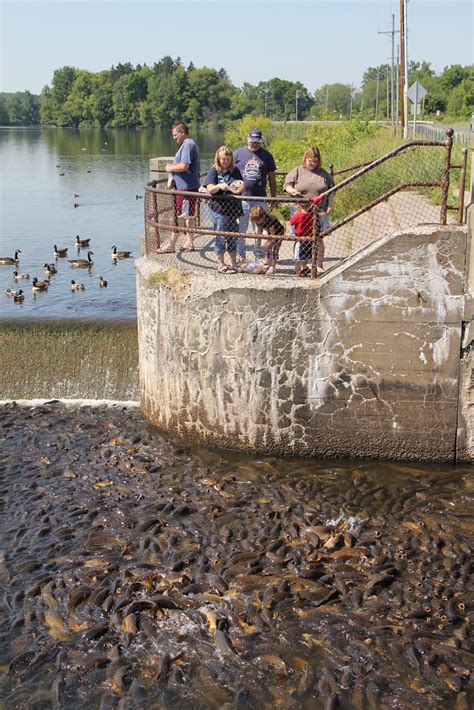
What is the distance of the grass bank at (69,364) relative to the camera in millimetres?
17078

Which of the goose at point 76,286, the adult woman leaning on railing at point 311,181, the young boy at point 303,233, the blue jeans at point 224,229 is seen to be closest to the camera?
the young boy at point 303,233

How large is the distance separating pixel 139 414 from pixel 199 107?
157 metres

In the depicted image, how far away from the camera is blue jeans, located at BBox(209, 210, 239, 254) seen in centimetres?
1338

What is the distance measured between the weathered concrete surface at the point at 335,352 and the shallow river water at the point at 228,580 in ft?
1.64

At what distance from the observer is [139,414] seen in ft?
48.8

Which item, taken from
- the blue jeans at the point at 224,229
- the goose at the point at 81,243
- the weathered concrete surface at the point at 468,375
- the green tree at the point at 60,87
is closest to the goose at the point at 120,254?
the goose at the point at 81,243

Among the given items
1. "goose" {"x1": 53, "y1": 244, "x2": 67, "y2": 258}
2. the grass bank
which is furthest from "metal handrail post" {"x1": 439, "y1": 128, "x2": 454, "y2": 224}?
"goose" {"x1": 53, "y1": 244, "x2": 67, "y2": 258}

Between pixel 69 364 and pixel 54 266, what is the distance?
12465mm

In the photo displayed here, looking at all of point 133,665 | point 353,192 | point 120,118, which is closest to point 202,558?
point 133,665

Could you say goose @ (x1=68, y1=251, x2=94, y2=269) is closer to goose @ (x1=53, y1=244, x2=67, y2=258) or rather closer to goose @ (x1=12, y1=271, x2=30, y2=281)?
goose @ (x1=53, y1=244, x2=67, y2=258)

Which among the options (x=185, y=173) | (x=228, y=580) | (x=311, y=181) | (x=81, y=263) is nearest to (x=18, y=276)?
(x=81, y=263)

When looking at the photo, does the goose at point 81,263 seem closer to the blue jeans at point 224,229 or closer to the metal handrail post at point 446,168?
the blue jeans at point 224,229

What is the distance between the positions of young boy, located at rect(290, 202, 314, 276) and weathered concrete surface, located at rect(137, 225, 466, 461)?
590mm

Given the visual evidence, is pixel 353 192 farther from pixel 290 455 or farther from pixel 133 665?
pixel 133 665
